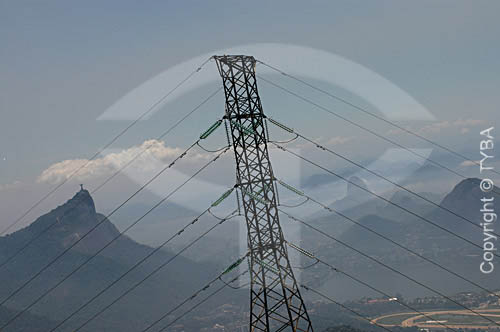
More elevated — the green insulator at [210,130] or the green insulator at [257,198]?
the green insulator at [210,130]

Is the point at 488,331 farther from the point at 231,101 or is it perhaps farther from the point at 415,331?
the point at 231,101

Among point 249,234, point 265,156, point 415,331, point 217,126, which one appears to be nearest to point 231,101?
point 217,126

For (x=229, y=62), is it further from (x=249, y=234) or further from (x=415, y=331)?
(x=415, y=331)

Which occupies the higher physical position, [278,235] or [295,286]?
[278,235]

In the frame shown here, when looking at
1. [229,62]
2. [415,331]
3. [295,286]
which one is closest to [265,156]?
[229,62]

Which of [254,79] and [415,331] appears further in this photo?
[415,331]

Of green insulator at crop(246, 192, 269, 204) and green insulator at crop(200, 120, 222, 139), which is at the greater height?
green insulator at crop(200, 120, 222, 139)

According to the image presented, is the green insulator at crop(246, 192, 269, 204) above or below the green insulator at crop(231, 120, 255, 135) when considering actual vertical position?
below

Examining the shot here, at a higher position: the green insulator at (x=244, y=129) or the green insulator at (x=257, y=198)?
the green insulator at (x=244, y=129)

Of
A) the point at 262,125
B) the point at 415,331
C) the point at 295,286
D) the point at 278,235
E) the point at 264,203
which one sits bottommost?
the point at 415,331
